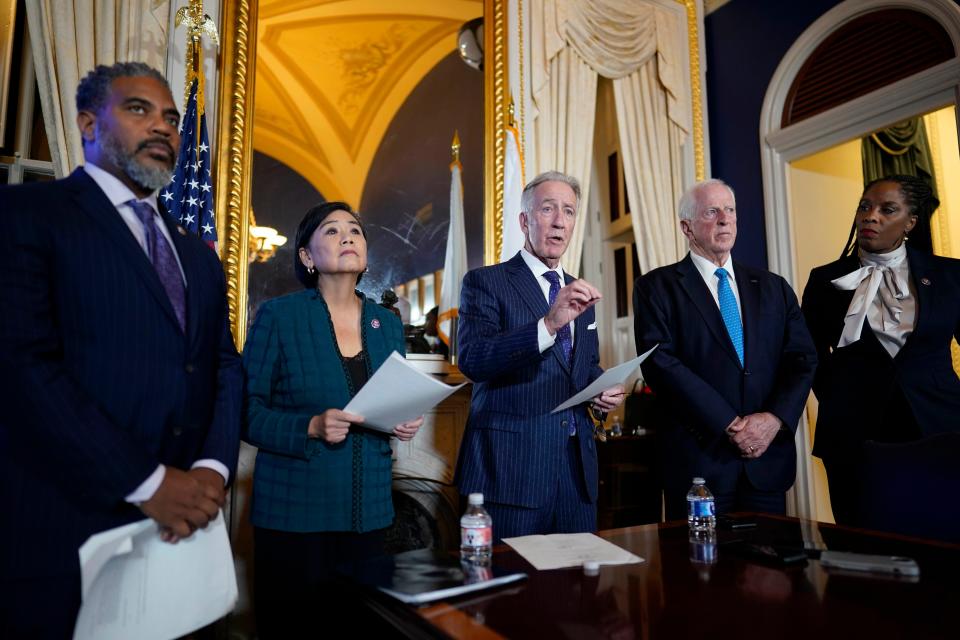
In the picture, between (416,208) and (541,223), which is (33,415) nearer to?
(541,223)

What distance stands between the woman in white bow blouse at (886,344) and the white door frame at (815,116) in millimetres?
1148

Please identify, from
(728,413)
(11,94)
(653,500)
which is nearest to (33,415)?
(728,413)

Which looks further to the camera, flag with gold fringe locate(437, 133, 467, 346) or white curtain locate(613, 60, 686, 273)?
white curtain locate(613, 60, 686, 273)

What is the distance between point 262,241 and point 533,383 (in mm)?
1632

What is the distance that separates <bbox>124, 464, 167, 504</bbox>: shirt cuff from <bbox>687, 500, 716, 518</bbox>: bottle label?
104 centimetres

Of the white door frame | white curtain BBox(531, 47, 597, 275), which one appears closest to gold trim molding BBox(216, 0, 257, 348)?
white curtain BBox(531, 47, 597, 275)

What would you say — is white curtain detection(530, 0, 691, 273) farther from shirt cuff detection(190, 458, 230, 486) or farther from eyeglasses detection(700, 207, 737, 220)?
shirt cuff detection(190, 458, 230, 486)

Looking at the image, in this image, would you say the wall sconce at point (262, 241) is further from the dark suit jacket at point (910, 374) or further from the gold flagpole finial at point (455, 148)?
the dark suit jacket at point (910, 374)

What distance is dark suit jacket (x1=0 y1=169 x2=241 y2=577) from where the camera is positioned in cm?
108

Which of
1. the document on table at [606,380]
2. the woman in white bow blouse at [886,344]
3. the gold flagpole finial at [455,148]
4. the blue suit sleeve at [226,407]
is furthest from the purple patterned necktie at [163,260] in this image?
the gold flagpole finial at [455,148]

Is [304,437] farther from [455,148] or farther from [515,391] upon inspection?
[455,148]

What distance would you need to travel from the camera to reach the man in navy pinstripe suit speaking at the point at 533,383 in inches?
70.0

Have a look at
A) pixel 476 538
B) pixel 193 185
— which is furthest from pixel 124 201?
pixel 193 185

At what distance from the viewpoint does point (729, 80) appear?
4.34 metres
